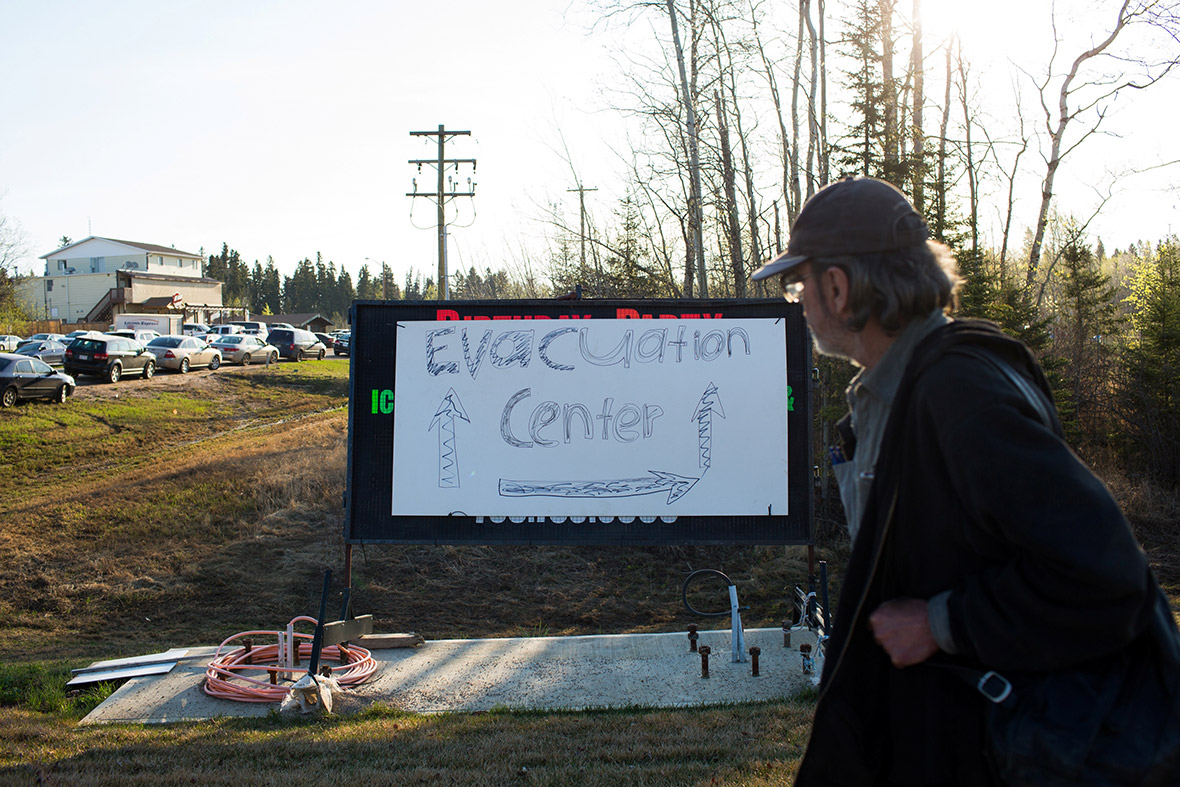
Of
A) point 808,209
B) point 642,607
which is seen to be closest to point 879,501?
point 808,209

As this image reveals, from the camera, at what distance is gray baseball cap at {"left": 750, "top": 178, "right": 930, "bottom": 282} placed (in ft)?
5.62

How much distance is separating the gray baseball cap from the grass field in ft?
9.61

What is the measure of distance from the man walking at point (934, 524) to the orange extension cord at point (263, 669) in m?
5.00

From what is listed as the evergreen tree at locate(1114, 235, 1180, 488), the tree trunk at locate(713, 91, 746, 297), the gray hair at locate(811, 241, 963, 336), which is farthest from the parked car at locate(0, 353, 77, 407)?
the evergreen tree at locate(1114, 235, 1180, 488)

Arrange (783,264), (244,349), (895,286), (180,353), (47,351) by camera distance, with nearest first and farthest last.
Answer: (895,286) → (783,264) → (180,353) → (47,351) → (244,349)

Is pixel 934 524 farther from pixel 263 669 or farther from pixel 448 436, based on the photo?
pixel 263 669

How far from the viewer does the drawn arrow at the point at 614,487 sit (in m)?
6.64

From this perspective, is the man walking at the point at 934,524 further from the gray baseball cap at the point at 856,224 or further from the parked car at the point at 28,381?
the parked car at the point at 28,381

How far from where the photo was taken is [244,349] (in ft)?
128

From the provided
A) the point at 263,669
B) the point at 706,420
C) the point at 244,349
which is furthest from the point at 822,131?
the point at 244,349

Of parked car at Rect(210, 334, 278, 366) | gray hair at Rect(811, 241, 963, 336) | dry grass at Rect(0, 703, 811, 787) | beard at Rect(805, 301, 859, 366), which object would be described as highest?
parked car at Rect(210, 334, 278, 366)

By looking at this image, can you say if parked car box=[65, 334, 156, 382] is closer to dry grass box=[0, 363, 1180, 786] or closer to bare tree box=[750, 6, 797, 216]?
dry grass box=[0, 363, 1180, 786]

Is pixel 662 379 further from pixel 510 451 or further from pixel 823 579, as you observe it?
pixel 823 579

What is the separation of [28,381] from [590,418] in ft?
71.1
